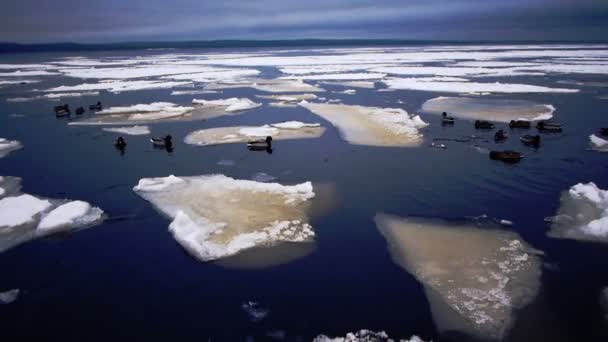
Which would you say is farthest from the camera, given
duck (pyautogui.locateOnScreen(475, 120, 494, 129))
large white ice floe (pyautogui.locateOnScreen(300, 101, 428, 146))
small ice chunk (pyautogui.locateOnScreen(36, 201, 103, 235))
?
duck (pyautogui.locateOnScreen(475, 120, 494, 129))

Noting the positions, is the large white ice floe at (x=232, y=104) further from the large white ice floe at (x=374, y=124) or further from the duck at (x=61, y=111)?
the duck at (x=61, y=111)

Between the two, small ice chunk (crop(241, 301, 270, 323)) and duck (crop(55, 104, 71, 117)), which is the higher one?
duck (crop(55, 104, 71, 117))

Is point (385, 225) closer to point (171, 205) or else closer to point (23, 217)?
point (171, 205)

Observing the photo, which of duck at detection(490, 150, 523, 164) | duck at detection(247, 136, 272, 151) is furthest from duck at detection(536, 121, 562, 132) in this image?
duck at detection(247, 136, 272, 151)

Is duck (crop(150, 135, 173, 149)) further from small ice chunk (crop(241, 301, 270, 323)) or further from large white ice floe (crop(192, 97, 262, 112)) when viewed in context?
small ice chunk (crop(241, 301, 270, 323))

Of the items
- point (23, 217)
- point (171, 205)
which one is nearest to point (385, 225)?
point (171, 205)

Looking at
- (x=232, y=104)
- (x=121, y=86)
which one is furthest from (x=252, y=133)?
(x=121, y=86)

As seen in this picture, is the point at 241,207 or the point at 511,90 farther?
the point at 511,90

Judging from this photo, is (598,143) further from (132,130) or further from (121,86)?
(121,86)
